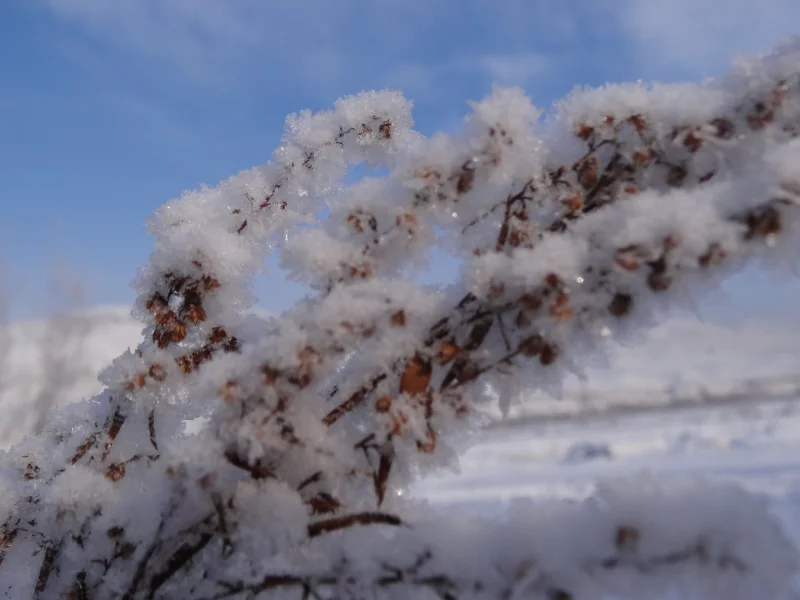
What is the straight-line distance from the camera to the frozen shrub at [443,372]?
81cm

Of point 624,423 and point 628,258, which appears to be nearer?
point 628,258

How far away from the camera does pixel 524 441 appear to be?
1184 centimetres

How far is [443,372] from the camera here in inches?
39.4

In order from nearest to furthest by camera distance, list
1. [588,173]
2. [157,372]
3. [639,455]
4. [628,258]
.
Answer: [628,258]
[588,173]
[157,372]
[639,455]

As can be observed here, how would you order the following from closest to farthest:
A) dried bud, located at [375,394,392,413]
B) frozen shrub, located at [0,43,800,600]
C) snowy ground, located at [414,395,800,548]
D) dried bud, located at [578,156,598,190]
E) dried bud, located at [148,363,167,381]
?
frozen shrub, located at [0,43,800,600] < dried bud, located at [375,394,392,413] < dried bud, located at [578,156,598,190] < dried bud, located at [148,363,167,381] < snowy ground, located at [414,395,800,548]

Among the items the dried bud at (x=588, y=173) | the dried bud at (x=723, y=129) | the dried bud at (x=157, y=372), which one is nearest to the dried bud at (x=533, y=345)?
the dried bud at (x=588, y=173)

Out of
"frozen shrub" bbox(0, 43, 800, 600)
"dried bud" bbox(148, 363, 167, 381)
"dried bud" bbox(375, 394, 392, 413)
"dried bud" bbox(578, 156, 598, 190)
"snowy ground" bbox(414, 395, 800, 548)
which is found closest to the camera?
"frozen shrub" bbox(0, 43, 800, 600)

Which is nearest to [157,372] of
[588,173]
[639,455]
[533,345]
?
[533,345]

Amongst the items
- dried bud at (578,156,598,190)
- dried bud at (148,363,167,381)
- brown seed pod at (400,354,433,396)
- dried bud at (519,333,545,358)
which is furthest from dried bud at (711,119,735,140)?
dried bud at (148,363,167,381)

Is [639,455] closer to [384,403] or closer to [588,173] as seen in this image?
[588,173]

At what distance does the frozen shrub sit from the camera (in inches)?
31.7

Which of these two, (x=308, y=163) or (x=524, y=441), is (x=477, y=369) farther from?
(x=524, y=441)

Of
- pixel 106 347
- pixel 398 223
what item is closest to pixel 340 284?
pixel 398 223

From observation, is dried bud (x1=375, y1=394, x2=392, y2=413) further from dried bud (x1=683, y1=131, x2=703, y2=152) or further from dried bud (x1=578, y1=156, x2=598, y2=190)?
dried bud (x1=683, y1=131, x2=703, y2=152)
